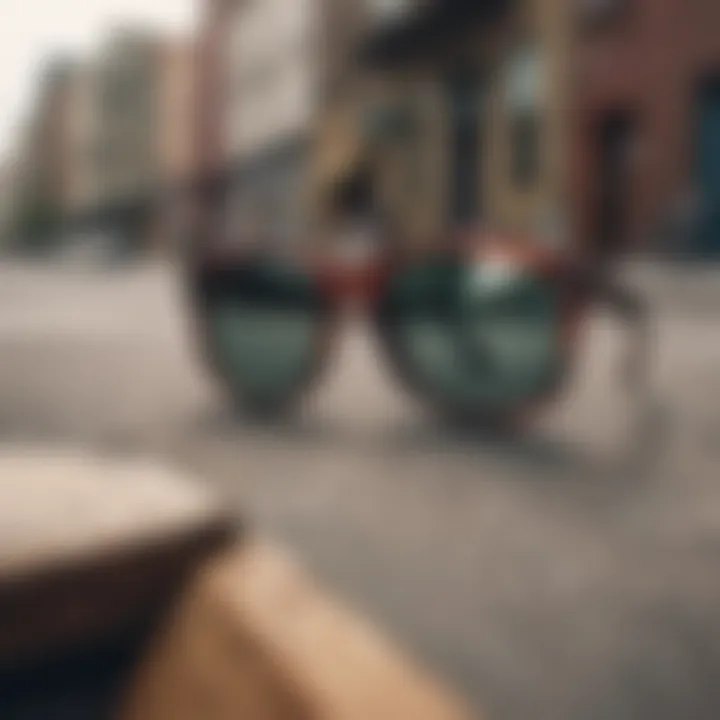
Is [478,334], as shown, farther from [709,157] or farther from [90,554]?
[90,554]

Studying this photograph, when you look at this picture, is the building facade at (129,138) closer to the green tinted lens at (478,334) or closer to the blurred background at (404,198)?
the blurred background at (404,198)

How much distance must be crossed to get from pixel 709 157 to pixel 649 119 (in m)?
0.02

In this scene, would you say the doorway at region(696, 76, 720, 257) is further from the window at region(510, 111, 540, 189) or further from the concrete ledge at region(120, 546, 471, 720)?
the concrete ledge at region(120, 546, 471, 720)

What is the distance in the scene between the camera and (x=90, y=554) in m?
0.10

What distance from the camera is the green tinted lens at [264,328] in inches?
12.6

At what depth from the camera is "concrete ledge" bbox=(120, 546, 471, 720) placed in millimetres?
74

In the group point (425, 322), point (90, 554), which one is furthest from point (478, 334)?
point (90, 554)

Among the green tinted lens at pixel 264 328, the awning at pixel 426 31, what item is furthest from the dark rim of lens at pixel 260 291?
the awning at pixel 426 31

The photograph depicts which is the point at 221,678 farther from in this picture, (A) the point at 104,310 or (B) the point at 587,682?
(A) the point at 104,310

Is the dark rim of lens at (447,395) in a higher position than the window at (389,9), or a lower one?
lower

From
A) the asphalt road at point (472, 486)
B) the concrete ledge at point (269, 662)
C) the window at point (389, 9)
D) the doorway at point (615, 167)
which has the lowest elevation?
the asphalt road at point (472, 486)

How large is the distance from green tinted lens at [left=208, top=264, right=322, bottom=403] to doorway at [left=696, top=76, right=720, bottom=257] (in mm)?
123

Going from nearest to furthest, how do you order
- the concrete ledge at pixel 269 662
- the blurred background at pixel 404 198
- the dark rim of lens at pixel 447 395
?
the concrete ledge at pixel 269 662
the blurred background at pixel 404 198
the dark rim of lens at pixel 447 395

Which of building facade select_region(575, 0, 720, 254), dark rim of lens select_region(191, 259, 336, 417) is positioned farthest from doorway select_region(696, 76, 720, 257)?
dark rim of lens select_region(191, 259, 336, 417)
